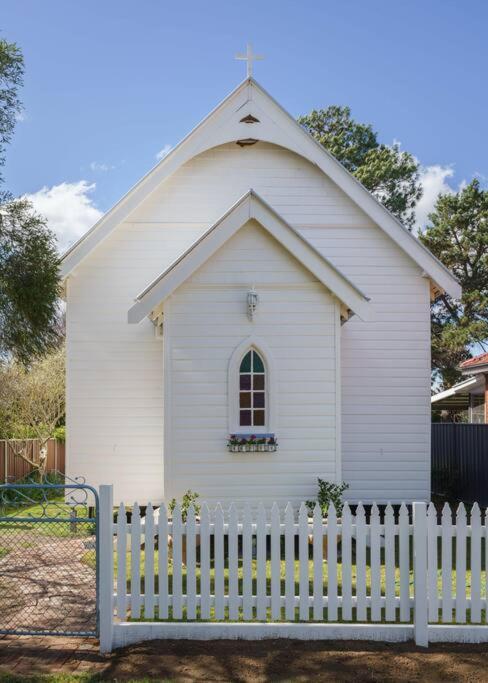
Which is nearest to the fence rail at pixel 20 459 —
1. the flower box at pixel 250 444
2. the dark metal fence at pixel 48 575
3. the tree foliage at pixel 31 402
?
the tree foliage at pixel 31 402

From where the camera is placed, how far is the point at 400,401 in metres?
14.0

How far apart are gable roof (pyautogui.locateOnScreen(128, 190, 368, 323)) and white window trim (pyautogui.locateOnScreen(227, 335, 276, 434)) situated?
1.46 metres

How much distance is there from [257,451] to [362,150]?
3410cm

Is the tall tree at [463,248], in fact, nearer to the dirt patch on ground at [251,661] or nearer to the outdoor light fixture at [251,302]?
the outdoor light fixture at [251,302]

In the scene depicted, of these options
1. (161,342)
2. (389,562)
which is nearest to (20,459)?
(161,342)

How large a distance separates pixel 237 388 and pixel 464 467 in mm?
8964

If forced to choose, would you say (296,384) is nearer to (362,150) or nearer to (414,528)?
(414,528)

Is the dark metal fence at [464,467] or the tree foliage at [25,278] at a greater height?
the tree foliage at [25,278]

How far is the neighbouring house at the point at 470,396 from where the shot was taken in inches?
722

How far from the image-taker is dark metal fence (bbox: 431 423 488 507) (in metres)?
16.8

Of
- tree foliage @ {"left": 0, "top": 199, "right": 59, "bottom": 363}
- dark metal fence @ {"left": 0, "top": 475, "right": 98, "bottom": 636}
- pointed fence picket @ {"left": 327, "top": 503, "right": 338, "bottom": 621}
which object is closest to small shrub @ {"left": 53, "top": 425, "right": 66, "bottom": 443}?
dark metal fence @ {"left": 0, "top": 475, "right": 98, "bottom": 636}

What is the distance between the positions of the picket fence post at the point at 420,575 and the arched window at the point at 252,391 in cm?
503

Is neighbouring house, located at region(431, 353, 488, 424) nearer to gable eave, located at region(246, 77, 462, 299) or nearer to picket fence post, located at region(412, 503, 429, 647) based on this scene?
gable eave, located at region(246, 77, 462, 299)

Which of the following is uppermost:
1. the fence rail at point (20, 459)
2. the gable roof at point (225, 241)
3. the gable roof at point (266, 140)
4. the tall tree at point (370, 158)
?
the tall tree at point (370, 158)
